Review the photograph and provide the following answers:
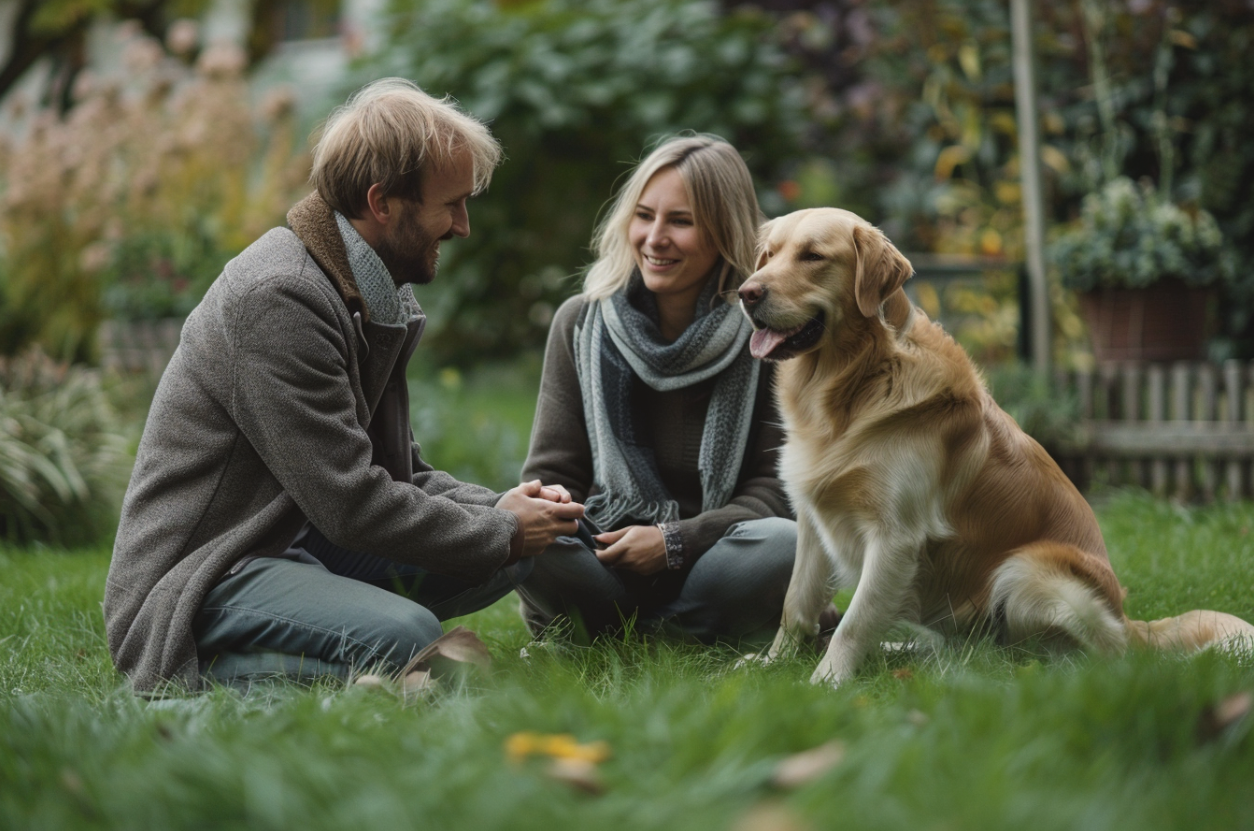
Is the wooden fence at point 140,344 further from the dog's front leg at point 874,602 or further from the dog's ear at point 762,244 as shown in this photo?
the dog's front leg at point 874,602

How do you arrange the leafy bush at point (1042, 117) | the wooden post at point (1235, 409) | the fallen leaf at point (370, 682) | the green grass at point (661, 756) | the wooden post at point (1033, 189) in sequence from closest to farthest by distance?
the green grass at point (661, 756)
the fallen leaf at point (370, 682)
the wooden post at point (1235, 409)
the wooden post at point (1033, 189)
the leafy bush at point (1042, 117)

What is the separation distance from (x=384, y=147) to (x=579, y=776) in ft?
5.35

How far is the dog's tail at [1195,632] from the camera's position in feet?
8.45

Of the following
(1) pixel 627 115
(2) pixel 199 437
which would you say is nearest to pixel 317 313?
(2) pixel 199 437

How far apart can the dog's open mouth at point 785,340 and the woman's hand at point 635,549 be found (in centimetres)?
61

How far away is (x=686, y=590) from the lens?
3.09m

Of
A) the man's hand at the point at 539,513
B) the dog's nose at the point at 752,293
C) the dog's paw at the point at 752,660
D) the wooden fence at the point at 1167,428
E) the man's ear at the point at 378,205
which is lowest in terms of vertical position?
the wooden fence at the point at 1167,428

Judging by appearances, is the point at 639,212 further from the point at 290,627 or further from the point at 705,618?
the point at 290,627

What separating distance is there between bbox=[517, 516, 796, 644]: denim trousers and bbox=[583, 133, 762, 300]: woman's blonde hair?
2.54 feet

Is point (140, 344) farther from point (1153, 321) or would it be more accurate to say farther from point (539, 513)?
point (1153, 321)

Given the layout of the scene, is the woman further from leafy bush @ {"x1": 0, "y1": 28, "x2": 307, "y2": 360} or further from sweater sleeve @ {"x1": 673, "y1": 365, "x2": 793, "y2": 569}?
leafy bush @ {"x1": 0, "y1": 28, "x2": 307, "y2": 360}

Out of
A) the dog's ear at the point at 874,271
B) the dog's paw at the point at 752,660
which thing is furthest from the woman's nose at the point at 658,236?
the dog's paw at the point at 752,660

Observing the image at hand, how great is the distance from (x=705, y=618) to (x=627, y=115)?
528 cm

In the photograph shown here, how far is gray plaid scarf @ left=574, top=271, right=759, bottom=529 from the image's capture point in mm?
3146
